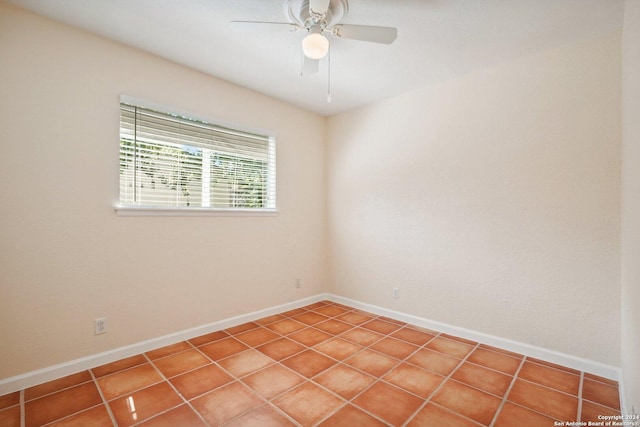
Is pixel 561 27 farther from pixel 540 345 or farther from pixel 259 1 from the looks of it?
pixel 540 345

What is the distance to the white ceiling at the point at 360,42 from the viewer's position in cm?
193

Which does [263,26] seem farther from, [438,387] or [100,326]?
[438,387]

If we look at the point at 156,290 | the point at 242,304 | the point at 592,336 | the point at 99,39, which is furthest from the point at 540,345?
the point at 99,39

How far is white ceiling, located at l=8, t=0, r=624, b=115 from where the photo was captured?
1.93 meters

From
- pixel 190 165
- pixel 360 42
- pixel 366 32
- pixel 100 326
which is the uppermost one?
pixel 360 42

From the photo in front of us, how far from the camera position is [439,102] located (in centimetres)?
300

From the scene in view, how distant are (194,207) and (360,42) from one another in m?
2.03

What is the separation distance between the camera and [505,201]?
2.59m

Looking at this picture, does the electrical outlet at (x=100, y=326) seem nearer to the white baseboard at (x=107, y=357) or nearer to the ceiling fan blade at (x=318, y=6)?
the white baseboard at (x=107, y=357)

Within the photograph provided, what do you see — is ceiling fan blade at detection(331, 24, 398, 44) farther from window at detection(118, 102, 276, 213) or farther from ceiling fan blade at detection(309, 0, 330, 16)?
window at detection(118, 102, 276, 213)

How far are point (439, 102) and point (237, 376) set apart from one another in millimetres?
3032

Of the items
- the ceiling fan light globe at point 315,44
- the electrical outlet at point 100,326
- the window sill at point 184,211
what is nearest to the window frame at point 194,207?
the window sill at point 184,211

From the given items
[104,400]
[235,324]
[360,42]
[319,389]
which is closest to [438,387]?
[319,389]

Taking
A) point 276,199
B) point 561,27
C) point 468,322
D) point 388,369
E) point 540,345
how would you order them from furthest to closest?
point 276,199
point 468,322
point 540,345
point 388,369
point 561,27
